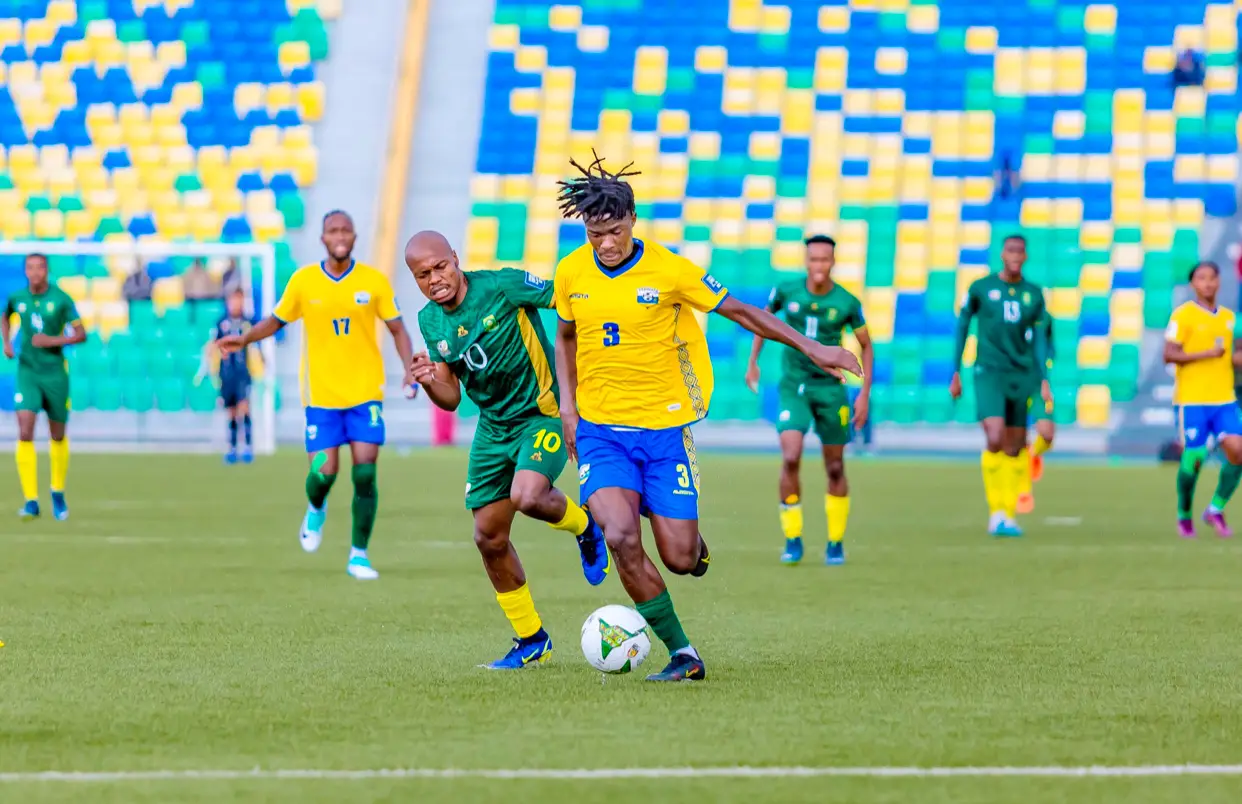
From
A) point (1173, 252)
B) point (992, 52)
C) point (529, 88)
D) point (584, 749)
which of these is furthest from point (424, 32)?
point (584, 749)

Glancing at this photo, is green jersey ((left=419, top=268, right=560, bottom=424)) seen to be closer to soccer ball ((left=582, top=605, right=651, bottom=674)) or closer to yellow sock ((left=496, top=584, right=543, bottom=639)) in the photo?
yellow sock ((left=496, top=584, right=543, bottom=639))

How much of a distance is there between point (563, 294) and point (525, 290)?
1.24ft

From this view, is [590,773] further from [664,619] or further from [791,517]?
[791,517]

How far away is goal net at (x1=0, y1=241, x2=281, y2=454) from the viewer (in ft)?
102

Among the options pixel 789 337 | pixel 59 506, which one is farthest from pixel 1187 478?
pixel 59 506

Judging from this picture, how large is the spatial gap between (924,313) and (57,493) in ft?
57.0

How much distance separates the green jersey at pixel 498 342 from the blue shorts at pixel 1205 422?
8.61 metres

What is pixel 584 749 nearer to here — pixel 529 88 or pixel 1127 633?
pixel 1127 633

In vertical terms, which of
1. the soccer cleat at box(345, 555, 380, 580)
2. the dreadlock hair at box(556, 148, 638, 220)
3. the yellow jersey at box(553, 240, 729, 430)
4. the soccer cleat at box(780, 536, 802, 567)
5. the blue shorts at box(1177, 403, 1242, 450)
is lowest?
the soccer cleat at box(345, 555, 380, 580)

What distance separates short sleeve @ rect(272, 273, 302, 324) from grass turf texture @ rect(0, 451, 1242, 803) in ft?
5.45

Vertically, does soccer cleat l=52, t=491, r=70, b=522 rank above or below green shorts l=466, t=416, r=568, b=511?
below

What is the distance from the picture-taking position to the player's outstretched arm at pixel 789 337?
699 cm

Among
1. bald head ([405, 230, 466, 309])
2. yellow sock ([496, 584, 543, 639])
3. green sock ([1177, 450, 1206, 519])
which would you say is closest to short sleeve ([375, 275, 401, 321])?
bald head ([405, 230, 466, 309])

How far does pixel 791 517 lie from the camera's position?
13164 millimetres
